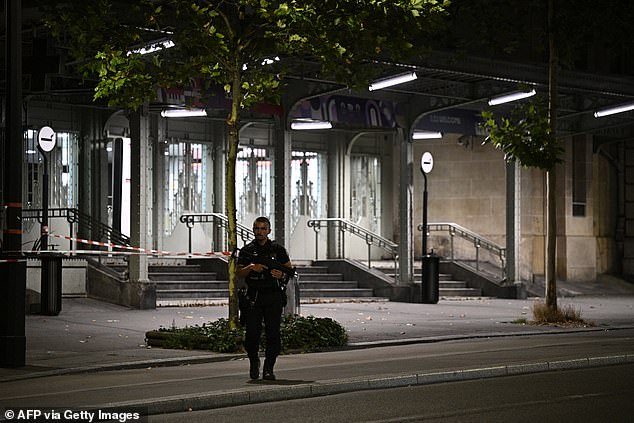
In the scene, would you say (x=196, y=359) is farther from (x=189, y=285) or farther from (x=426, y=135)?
(x=426, y=135)

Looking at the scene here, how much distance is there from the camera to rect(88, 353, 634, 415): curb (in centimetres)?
1170

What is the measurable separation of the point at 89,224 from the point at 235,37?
12.9 meters

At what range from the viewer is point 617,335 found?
22.3 m

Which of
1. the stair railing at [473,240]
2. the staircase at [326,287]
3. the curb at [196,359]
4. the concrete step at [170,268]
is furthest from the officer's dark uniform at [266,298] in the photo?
the stair railing at [473,240]

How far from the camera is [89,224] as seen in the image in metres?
30.2

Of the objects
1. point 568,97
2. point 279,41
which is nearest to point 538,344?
point 279,41

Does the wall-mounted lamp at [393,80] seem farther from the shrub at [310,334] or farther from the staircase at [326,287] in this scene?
the shrub at [310,334]

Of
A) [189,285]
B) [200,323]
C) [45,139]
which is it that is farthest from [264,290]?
[189,285]

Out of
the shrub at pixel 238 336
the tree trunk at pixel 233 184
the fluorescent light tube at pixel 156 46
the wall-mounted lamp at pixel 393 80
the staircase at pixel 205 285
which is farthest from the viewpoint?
the staircase at pixel 205 285

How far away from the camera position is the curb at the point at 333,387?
38.4ft

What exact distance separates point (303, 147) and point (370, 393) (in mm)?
23745

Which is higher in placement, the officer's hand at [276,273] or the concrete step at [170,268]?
the officer's hand at [276,273]

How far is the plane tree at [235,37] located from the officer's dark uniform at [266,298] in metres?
4.68

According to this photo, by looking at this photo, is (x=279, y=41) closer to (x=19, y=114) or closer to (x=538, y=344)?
(x=19, y=114)
